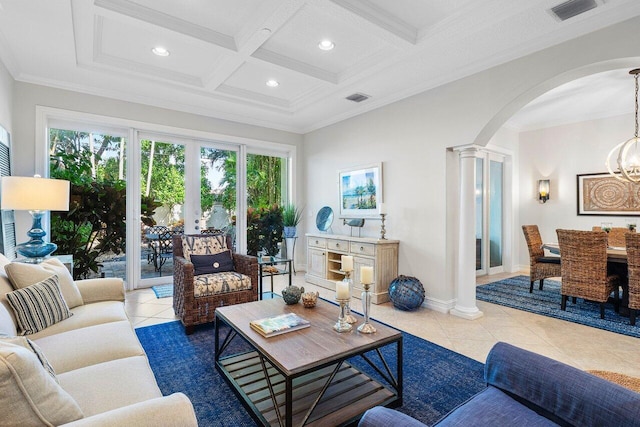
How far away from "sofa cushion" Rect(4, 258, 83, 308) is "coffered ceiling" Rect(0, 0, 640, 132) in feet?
6.59

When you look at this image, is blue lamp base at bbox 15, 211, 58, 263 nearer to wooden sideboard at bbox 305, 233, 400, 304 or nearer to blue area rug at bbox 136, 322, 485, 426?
blue area rug at bbox 136, 322, 485, 426

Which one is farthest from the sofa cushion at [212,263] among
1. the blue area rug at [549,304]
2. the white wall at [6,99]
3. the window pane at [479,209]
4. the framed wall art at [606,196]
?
the framed wall art at [606,196]

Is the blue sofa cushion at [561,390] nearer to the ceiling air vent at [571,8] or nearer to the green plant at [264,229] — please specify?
the ceiling air vent at [571,8]

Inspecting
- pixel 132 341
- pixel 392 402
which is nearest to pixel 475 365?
pixel 392 402

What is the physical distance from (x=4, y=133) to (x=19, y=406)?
370 centimetres

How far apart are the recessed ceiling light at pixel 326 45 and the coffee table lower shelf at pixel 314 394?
2.93 metres

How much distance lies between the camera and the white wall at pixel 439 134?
2807mm

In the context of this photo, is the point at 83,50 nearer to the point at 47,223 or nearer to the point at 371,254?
the point at 47,223

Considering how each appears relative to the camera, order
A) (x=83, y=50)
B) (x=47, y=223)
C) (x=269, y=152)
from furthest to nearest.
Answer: (x=269, y=152)
(x=47, y=223)
(x=83, y=50)

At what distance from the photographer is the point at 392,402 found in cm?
192

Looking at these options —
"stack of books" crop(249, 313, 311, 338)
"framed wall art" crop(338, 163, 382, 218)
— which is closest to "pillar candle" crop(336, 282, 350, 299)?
"stack of books" crop(249, 313, 311, 338)

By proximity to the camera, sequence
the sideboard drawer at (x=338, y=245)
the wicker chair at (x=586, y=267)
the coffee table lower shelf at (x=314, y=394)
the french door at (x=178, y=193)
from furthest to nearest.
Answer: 1. the french door at (x=178, y=193)
2. the sideboard drawer at (x=338, y=245)
3. the wicker chair at (x=586, y=267)
4. the coffee table lower shelf at (x=314, y=394)

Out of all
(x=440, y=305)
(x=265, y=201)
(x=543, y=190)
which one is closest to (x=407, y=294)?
(x=440, y=305)

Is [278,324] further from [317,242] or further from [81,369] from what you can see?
[317,242]
